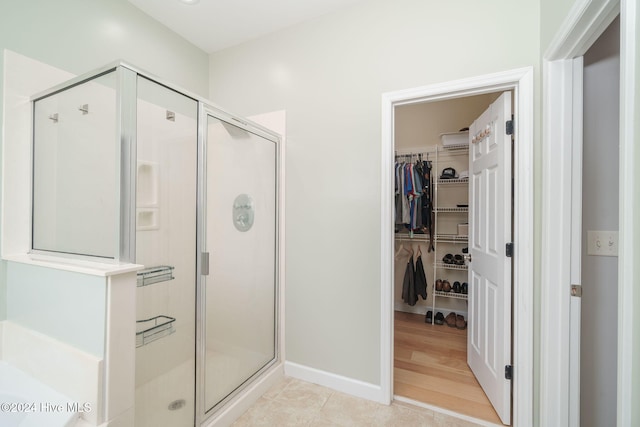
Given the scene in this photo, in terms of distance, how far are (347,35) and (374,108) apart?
60 cm

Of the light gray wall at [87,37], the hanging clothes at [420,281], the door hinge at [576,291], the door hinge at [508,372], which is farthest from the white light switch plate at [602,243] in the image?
the light gray wall at [87,37]

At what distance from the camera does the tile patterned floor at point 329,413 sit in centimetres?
165

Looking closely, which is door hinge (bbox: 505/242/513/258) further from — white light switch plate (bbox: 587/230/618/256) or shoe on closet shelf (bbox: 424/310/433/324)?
shoe on closet shelf (bbox: 424/310/433/324)

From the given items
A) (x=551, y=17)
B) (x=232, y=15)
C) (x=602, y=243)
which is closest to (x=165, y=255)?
(x=232, y=15)

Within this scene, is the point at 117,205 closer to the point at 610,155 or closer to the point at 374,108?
the point at 374,108

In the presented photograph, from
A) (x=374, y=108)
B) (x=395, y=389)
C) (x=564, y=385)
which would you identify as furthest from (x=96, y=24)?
(x=564, y=385)

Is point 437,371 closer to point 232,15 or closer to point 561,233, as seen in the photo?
point 561,233

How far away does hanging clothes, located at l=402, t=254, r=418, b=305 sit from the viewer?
3307 mm

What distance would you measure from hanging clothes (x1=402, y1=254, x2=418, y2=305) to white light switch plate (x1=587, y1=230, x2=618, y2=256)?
2.04 metres

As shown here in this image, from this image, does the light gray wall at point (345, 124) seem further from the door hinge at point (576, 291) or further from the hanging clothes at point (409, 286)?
the hanging clothes at point (409, 286)

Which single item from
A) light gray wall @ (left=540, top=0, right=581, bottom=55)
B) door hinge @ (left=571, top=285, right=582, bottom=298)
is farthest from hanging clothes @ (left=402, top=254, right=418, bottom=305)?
light gray wall @ (left=540, top=0, right=581, bottom=55)

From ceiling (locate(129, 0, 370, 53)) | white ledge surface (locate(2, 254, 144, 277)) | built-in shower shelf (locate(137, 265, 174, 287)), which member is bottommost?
built-in shower shelf (locate(137, 265, 174, 287))

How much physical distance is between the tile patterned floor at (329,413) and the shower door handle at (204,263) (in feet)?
3.15

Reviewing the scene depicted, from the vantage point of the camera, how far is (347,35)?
6.41 feet
